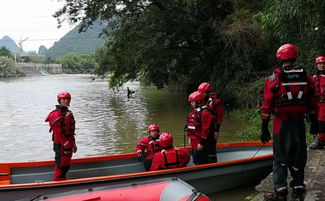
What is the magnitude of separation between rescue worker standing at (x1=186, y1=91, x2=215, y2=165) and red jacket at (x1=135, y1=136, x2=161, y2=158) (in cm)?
57

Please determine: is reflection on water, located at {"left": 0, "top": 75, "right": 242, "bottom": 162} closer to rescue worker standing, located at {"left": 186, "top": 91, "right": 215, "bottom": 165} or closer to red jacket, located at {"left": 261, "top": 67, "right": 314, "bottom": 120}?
rescue worker standing, located at {"left": 186, "top": 91, "right": 215, "bottom": 165}

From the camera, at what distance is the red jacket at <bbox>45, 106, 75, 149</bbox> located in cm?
614

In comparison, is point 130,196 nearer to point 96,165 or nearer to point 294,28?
point 96,165

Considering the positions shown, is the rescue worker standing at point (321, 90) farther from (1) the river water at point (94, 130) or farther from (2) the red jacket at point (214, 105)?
(1) the river water at point (94, 130)

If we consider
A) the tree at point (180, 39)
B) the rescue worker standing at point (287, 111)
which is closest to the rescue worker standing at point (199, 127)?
the rescue worker standing at point (287, 111)

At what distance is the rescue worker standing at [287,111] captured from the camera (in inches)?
159

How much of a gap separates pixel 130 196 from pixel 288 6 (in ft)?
16.4

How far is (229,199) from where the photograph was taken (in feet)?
21.9

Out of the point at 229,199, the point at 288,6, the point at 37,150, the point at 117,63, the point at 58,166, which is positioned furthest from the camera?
the point at 117,63

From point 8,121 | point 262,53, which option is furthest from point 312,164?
point 8,121

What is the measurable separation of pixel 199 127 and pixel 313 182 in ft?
6.35

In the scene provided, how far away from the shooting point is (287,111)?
4.09 meters

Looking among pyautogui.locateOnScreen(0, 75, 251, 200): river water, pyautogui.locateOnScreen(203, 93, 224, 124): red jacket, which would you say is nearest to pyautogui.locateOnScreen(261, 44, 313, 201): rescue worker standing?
pyautogui.locateOnScreen(203, 93, 224, 124): red jacket

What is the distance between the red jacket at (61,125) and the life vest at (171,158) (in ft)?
4.88
